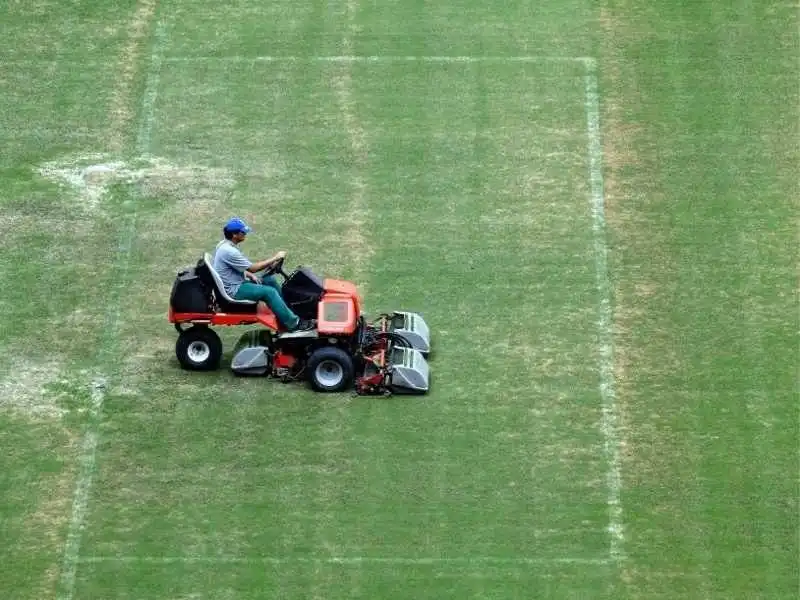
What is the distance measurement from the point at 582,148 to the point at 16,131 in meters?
8.44

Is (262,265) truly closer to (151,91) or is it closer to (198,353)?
(198,353)

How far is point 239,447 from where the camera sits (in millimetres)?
26016

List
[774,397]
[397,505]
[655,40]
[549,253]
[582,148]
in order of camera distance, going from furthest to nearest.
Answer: [655,40] < [582,148] < [549,253] < [774,397] < [397,505]

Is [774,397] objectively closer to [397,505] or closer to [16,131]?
[397,505]

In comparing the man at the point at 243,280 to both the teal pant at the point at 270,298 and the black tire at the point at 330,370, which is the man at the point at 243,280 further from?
the black tire at the point at 330,370

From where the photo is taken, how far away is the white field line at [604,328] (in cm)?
2503

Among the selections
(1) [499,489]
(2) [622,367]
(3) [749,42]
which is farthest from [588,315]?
(3) [749,42]

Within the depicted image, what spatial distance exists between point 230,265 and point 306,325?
1174 millimetres

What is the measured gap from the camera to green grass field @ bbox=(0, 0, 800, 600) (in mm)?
24594

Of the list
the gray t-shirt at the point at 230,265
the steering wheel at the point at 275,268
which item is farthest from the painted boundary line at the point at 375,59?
the gray t-shirt at the point at 230,265

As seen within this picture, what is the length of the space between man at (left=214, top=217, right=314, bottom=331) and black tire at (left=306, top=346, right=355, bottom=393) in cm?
45

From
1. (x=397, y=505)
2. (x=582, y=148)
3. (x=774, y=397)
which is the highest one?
(x=582, y=148)

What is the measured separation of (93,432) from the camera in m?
26.3

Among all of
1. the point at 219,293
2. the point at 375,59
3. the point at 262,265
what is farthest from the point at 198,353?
the point at 375,59
